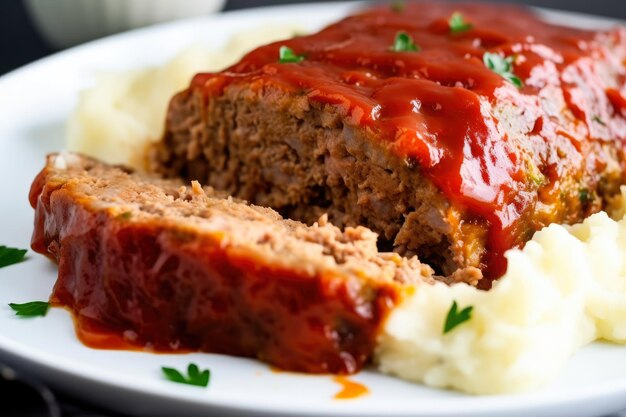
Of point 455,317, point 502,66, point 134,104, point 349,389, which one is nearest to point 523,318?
point 455,317

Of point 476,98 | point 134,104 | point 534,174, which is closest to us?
point 476,98

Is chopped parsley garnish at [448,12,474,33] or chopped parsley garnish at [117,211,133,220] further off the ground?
chopped parsley garnish at [448,12,474,33]

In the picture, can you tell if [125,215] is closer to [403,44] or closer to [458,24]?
[403,44]

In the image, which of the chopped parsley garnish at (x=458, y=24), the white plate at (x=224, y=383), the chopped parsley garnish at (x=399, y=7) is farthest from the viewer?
the chopped parsley garnish at (x=399, y=7)

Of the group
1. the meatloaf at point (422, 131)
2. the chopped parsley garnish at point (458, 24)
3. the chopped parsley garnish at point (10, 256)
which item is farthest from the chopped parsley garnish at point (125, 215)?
the chopped parsley garnish at point (458, 24)

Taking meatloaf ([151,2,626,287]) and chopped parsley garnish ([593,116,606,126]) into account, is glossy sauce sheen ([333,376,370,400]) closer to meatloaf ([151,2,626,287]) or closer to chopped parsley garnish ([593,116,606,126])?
meatloaf ([151,2,626,287])

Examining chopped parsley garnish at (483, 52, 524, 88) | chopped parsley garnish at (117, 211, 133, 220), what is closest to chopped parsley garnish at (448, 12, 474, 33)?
chopped parsley garnish at (483, 52, 524, 88)

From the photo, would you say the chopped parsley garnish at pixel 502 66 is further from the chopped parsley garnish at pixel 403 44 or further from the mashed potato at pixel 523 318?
the mashed potato at pixel 523 318
